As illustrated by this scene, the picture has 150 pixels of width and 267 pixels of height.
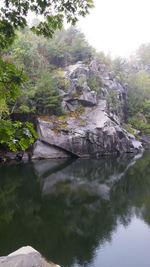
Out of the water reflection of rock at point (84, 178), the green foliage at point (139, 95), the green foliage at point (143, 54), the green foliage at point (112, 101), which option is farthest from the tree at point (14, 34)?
the green foliage at point (143, 54)

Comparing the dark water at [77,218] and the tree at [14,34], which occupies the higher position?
the tree at [14,34]

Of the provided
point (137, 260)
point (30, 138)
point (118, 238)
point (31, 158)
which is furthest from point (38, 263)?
point (31, 158)

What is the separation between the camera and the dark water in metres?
6.91

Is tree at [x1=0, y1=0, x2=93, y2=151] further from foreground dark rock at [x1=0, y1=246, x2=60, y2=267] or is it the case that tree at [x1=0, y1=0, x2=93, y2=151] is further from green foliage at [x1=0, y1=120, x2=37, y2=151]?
foreground dark rock at [x1=0, y1=246, x2=60, y2=267]

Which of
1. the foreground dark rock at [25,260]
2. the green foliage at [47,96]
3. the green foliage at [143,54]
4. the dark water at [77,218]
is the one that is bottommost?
the dark water at [77,218]

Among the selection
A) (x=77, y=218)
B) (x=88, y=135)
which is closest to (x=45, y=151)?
(x=88, y=135)

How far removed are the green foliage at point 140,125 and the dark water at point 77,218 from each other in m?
28.0

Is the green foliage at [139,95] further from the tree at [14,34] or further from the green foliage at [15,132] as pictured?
the green foliage at [15,132]

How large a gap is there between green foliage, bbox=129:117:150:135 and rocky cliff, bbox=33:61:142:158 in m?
6.22

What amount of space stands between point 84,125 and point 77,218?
2119 cm

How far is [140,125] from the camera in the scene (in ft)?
142

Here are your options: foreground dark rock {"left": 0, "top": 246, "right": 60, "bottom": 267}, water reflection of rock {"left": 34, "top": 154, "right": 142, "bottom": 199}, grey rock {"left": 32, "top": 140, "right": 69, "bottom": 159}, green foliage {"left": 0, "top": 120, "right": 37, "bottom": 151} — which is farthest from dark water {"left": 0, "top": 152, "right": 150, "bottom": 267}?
grey rock {"left": 32, "top": 140, "right": 69, "bottom": 159}

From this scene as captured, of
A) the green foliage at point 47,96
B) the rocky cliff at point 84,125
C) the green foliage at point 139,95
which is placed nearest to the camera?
the rocky cliff at point 84,125

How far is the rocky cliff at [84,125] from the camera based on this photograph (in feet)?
89.5
